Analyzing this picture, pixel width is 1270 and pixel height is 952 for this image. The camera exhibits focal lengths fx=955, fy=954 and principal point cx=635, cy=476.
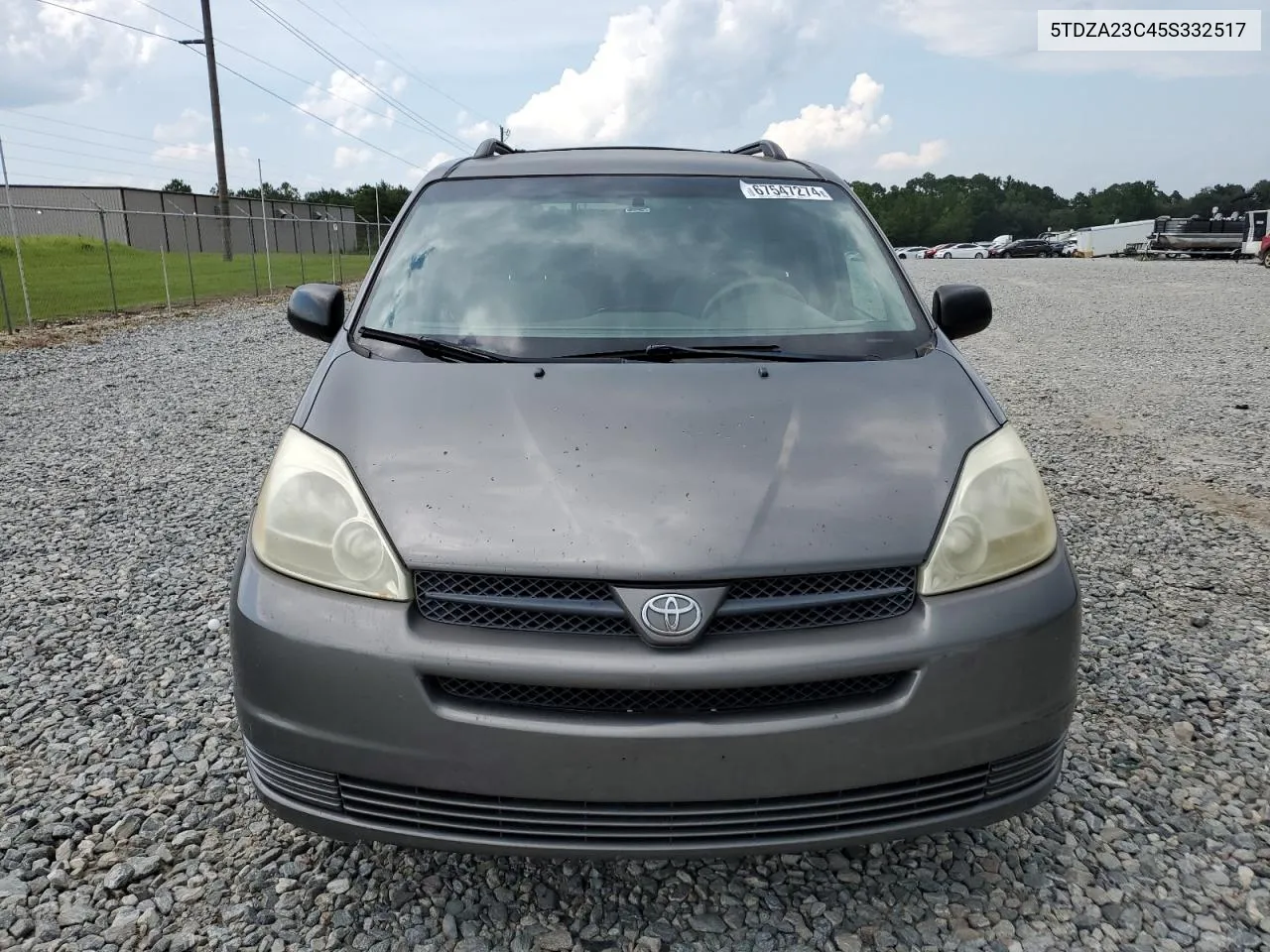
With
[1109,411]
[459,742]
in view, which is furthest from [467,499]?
[1109,411]

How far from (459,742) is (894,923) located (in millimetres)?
1129

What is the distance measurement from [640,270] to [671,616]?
1454mm

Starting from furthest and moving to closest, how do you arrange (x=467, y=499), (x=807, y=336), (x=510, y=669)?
(x=807, y=336) → (x=467, y=499) → (x=510, y=669)

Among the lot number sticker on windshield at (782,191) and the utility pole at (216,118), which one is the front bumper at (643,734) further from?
the utility pole at (216,118)

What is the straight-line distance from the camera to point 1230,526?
5141 millimetres

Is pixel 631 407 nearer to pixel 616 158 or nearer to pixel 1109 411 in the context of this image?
pixel 616 158

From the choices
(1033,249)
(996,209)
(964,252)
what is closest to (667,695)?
(1033,249)

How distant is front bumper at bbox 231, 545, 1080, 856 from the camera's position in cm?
184

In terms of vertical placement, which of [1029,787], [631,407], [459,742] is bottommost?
[1029,787]

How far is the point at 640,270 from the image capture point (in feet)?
9.80

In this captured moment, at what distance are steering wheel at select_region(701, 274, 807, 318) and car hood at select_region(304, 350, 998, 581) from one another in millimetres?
440

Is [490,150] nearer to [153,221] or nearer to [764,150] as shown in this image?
[764,150]

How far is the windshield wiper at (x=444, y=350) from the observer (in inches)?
101

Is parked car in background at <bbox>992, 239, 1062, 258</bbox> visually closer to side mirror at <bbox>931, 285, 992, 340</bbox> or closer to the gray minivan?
side mirror at <bbox>931, 285, 992, 340</bbox>
